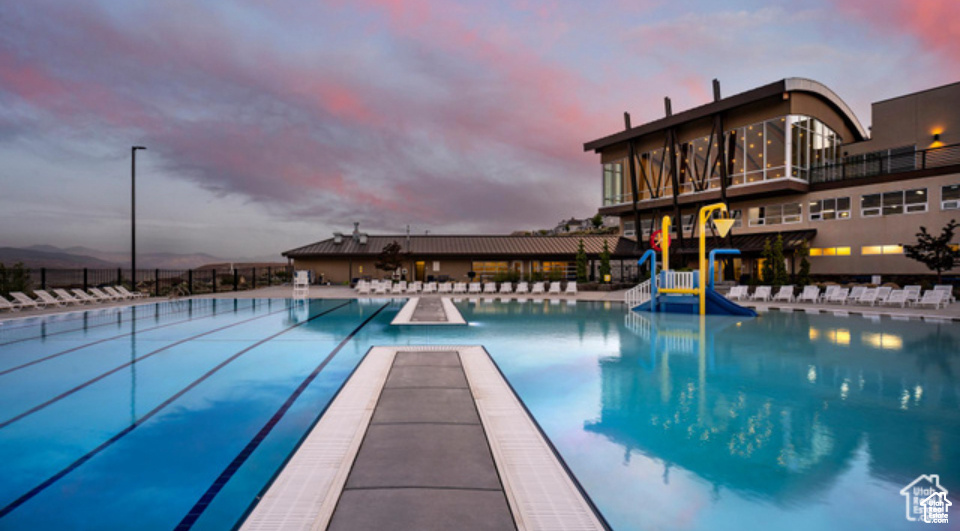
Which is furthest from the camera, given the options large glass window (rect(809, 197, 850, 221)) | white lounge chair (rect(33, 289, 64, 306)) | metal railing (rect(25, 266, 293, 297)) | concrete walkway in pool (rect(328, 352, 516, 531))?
large glass window (rect(809, 197, 850, 221))

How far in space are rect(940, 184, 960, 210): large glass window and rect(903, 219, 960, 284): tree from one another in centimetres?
99

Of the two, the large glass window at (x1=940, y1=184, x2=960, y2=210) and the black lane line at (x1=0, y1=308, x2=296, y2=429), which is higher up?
the large glass window at (x1=940, y1=184, x2=960, y2=210)

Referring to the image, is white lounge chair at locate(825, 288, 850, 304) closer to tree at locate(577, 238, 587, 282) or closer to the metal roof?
tree at locate(577, 238, 587, 282)

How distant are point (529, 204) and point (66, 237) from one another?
42.6m

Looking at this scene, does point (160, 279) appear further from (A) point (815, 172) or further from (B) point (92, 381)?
(A) point (815, 172)

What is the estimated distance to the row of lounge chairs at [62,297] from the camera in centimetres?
1642

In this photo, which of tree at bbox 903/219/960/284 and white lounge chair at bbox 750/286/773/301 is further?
white lounge chair at bbox 750/286/773/301

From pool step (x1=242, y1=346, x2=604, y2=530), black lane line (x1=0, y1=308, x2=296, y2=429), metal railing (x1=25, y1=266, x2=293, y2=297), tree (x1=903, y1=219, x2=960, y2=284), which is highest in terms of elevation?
tree (x1=903, y1=219, x2=960, y2=284)

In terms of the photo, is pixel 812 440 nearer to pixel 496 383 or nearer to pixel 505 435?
pixel 505 435

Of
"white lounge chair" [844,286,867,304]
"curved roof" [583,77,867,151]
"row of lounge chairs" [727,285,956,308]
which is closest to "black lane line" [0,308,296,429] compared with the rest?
"row of lounge chairs" [727,285,956,308]

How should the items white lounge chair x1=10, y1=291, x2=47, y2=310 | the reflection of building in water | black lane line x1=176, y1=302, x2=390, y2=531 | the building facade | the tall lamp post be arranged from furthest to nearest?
the building facade, the tall lamp post, white lounge chair x1=10, y1=291, x2=47, y2=310, the reflection of building in water, black lane line x1=176, y1=302, x2=390, y2=531

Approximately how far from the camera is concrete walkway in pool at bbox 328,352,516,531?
263cm

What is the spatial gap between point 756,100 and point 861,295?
41.8ft

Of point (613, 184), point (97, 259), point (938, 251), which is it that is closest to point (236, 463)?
point (938, 251)
